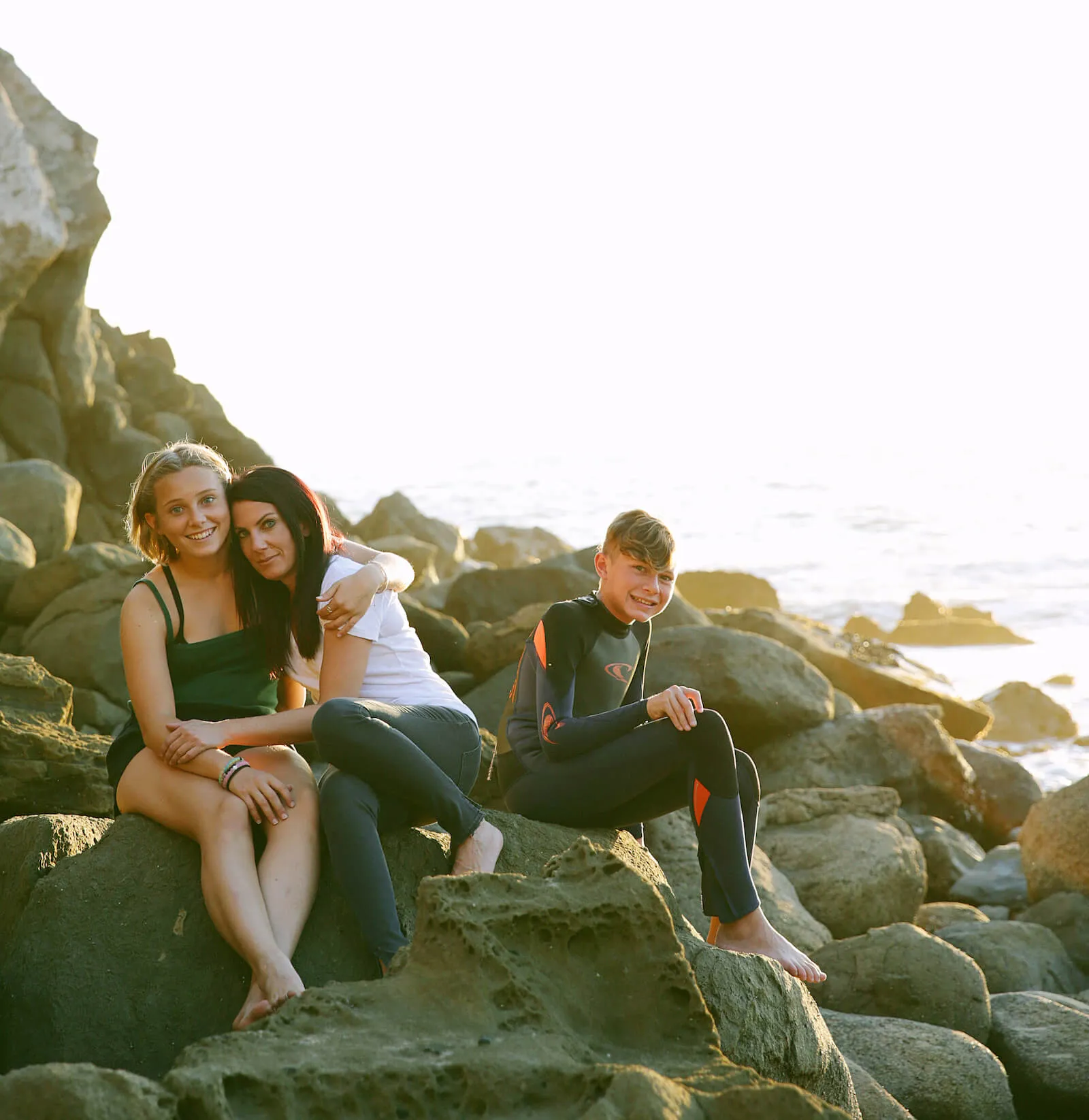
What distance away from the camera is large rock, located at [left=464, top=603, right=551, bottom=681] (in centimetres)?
863

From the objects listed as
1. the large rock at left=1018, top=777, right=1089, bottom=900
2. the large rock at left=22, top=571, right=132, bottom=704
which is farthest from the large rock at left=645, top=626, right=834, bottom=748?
the large rock at left=22, top=571, right=132, bottom=704

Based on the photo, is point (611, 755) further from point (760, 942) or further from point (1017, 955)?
point (1017, 955)

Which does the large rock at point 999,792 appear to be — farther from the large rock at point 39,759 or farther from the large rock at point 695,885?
the large rock at point 39,759

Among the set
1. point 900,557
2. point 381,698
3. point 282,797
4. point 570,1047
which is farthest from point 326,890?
point 900,557

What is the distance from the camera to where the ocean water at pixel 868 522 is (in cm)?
1964

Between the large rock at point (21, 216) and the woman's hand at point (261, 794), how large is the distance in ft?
33.9

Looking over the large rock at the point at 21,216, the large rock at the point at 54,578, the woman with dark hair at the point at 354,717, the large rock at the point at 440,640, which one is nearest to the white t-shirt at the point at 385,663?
the woman with dark hair at the point at 354,717

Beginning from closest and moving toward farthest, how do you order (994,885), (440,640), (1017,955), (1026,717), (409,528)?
(1017,955)
(994,885)
(440,640)
(1026,717)
(409,528)

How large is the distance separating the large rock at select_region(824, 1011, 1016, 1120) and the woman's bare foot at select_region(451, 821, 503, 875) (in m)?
1.69

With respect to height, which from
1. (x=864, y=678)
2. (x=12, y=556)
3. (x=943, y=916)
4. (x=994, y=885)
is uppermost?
(x=12, y=556)

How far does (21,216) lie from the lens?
40.4ft

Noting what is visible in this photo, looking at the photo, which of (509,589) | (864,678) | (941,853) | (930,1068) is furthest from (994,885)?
(509,589)

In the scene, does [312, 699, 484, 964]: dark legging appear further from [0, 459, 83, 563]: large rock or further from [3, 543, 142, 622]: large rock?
[0, 459, 83, 563]: large rock

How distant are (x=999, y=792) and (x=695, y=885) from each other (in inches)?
195
